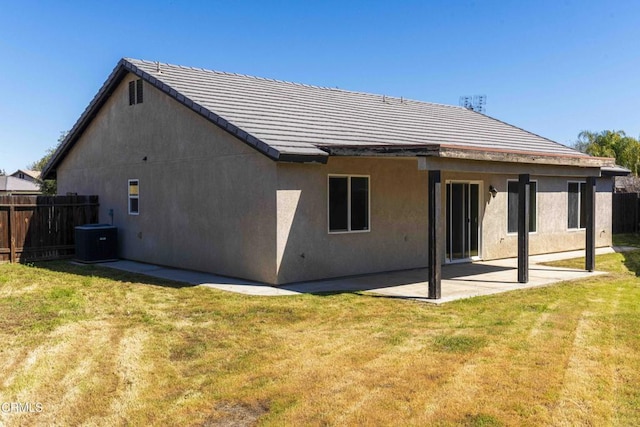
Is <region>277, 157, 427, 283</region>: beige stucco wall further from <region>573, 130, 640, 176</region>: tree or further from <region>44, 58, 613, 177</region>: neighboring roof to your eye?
<region>573, 130, 640, 176</region>: tree

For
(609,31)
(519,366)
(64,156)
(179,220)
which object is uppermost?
(609,31)

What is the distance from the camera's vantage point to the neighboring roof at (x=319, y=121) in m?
10.8

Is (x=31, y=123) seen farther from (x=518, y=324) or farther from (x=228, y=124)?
(x=518, y=324)

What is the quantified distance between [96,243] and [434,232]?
33.5 feet

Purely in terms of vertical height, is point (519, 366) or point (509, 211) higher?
point (509, 211)

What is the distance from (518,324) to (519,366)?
2.02m

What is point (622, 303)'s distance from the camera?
9.19m

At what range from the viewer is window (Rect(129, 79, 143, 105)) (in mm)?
15047

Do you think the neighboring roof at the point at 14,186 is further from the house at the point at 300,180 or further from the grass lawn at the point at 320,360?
the grass lawn at the point at 320,360

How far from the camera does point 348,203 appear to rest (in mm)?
12188

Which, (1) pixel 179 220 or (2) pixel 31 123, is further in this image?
(2) pixel 31 123

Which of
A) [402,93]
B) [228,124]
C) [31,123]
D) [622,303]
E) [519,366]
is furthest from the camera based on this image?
[31,123]

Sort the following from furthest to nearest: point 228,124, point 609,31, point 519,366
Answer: point 609,31 → point 228,124 → point 519,366

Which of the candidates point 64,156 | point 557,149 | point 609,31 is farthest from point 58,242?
point 609,31
